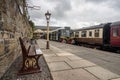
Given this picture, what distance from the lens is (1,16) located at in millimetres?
3066

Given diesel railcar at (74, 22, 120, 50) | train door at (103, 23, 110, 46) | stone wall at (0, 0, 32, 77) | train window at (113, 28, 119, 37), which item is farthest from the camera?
train door at (103, 23, 110, 46)

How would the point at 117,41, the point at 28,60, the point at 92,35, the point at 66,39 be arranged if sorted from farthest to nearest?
the point at 66,39 → the point at 92,35 → the point at 117,41 → the point at 28,60

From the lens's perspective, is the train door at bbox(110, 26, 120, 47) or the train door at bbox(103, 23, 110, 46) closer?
the train door at bbox(110, 26, 120, 47)

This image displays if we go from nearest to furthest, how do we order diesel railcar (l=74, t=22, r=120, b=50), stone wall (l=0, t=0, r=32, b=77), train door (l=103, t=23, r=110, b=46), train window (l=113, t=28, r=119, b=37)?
stone wall (l=0, t=0, r=32, b=77), train window (l=113, t=28, r=119, b=37), diesel railcar (l=74, t=22, r=120, b=50), train door (l=103, t=23, r=110, b=46)

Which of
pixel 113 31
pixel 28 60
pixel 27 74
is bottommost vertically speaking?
pixel 27 74

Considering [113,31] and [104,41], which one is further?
[104,41]

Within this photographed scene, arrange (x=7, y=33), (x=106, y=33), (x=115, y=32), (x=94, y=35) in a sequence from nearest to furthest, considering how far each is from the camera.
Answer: (x=7, y=33)
(x=115, y=32)
(x=106, y=33)
(x=94, y=35)

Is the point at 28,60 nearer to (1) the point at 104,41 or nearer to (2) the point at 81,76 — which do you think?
(2) the point at 81,76

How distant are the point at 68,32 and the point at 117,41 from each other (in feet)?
46.0

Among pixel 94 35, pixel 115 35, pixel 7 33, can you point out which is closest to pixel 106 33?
pixel 115 35

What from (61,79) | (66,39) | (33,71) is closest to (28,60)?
(33,71)

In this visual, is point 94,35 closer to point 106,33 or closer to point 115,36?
point 106,33

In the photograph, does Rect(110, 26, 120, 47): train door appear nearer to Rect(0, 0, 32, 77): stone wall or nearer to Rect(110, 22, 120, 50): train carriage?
Rect(110, 22, 120, 50): train carriage

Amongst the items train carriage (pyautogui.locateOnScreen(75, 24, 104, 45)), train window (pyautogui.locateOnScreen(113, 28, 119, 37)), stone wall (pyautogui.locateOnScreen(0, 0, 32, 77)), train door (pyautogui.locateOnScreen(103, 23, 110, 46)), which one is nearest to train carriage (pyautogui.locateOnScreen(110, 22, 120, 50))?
train window (pyautogui.locateOnScreen(113, 28, 119, 37))
